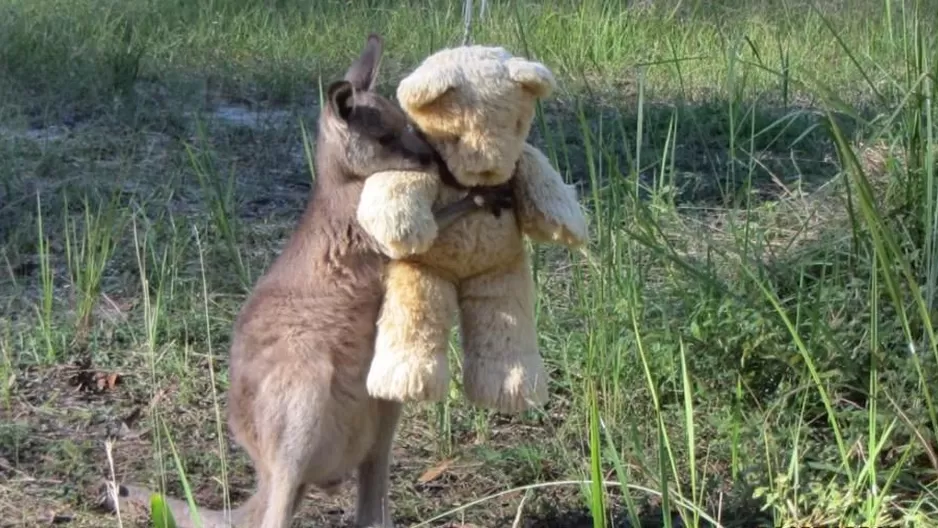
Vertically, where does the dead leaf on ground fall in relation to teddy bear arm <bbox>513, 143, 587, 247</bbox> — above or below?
below

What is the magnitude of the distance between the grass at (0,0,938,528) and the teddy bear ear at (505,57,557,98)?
48 centimetres

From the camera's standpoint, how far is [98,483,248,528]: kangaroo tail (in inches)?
123

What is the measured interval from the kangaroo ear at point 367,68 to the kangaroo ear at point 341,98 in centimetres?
7

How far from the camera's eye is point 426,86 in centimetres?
256

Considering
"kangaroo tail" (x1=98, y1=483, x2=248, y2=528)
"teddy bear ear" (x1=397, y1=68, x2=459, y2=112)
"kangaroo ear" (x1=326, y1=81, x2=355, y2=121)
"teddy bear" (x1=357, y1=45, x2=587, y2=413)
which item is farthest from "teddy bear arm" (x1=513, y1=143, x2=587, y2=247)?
"kangaroo tail" (x1=98, y1=483, x2=248, y2=528)

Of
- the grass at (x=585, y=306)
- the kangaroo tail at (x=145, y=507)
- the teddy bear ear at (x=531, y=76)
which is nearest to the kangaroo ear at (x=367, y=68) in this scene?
the teddy bear ear at (x=531, y=76)

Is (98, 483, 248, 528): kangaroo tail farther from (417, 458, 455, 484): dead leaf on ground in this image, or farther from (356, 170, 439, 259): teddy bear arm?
(356, 170, 439, 259): teddy bear arm

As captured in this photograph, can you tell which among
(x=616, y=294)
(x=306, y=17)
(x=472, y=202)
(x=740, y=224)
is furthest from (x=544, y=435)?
(x=306, y=17)

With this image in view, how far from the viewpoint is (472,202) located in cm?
271

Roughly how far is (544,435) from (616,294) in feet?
1.41

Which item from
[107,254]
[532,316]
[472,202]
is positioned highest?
[472,202]

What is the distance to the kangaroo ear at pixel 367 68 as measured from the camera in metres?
2.79

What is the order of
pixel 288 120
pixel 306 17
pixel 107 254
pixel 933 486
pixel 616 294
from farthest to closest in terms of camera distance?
pixel 306 17 → pixel 288 120 → pixel 107 254 → pixel 616 294 → pixel 933 486

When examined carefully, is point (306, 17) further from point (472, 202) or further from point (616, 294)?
point (472, 202)
